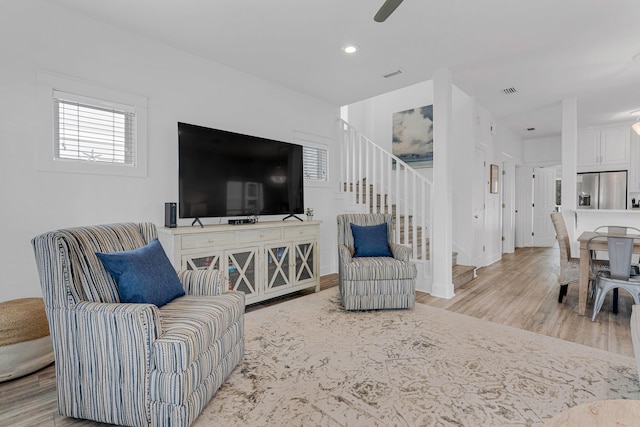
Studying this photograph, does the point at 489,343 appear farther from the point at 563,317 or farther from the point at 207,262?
the point at 207,262

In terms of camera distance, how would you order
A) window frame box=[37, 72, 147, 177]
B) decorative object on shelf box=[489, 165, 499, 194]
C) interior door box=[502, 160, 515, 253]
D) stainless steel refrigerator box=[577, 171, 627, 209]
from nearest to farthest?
1. window frame box=[37, 72, 147, 177]
2. decorative object on shelf box=[489, 165, 499, 194]
3. stainless steel refrigerator box=[577, 171, 627, 209]
4. interior door box=[502, 160, 515, 253]

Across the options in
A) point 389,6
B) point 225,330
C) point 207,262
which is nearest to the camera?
point 389,6

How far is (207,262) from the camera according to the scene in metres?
2.94

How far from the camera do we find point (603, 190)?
6.48 metres

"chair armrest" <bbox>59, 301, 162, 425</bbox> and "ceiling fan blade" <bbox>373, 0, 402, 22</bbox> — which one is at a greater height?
"ceiling fan blade" <bbox>373, 0, 402, 22</bbox>

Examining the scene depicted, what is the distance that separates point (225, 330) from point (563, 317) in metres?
3.20

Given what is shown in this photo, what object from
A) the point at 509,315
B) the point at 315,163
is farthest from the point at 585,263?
the point at 315,163

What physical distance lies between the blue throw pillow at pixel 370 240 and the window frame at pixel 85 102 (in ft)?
7.38

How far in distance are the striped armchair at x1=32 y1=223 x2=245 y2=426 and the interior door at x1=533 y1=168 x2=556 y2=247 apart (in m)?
8.74

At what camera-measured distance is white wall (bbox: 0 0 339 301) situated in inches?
91.0

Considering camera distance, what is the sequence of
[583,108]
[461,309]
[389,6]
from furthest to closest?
[583,108] → [461,309] → [389,6]

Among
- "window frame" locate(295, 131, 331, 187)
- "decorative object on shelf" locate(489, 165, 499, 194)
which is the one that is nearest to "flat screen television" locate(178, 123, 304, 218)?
"window frame" locate(295, 131, 331, 187)

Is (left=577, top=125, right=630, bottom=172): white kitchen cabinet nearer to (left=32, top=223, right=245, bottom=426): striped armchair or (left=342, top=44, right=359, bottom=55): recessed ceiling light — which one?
(left=342, top=44, right=359, bottom=55): recessed ceiling light

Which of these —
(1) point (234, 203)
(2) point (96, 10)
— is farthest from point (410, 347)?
(2) point (96, 10)
